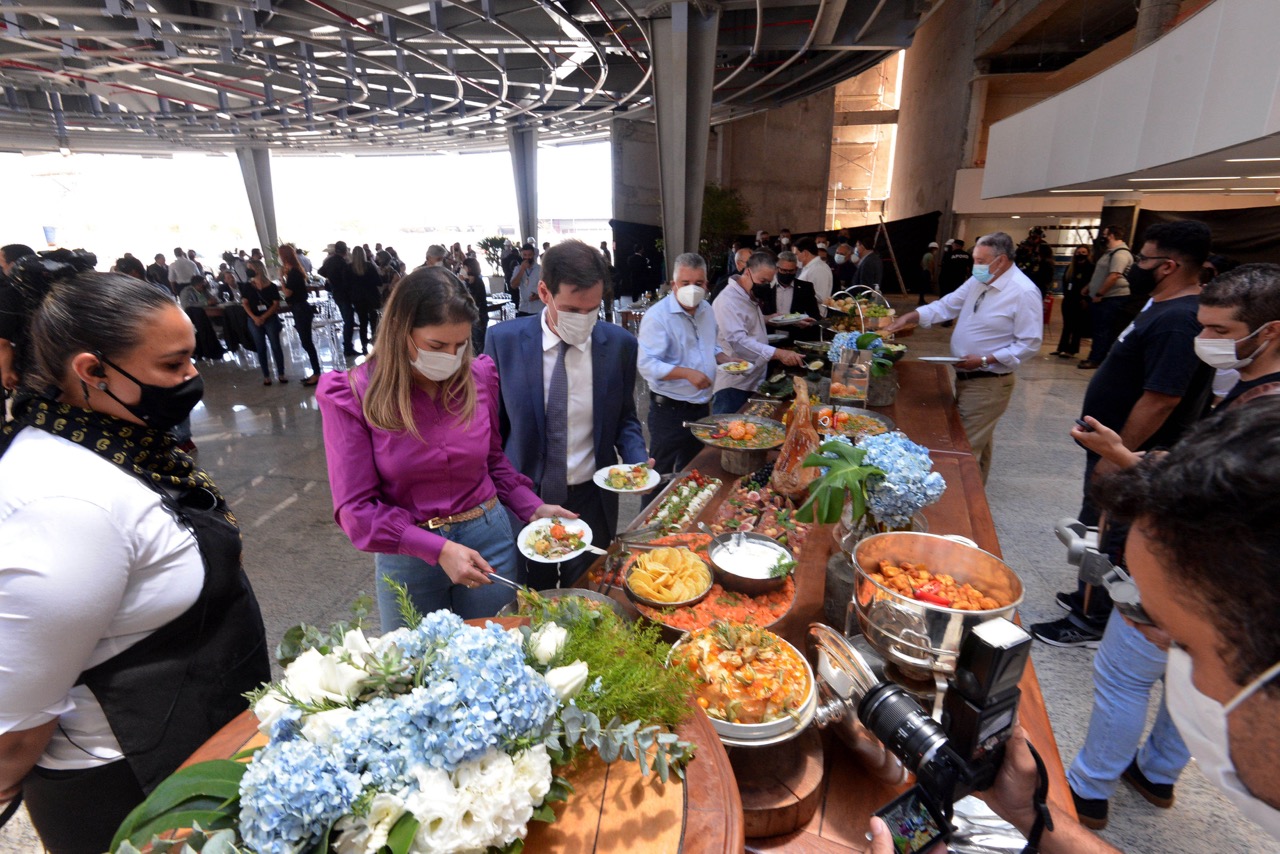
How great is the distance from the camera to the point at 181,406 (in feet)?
4.30

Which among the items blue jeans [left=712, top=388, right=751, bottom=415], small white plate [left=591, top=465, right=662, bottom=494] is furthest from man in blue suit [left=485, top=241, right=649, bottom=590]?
blue jeans [left=712, top=388, right=751, bottom=415]

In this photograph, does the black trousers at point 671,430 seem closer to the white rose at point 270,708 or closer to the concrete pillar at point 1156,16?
the white rose at point 270,708

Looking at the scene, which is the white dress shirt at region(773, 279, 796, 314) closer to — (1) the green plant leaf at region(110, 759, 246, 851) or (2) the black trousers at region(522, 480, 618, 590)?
(2) the black trousers at region(522, 480, 618, 590)

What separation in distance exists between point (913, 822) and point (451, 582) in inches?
56.9

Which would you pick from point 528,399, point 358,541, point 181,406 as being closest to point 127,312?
point 181,406

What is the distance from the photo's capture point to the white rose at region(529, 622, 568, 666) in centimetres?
92

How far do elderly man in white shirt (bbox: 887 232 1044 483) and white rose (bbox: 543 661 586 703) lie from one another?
3927mm

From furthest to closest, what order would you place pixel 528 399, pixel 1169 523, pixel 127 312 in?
pixel 528 399
pixel 127 312
pixel 1169 523

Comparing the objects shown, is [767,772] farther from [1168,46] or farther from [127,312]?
[1168,46]

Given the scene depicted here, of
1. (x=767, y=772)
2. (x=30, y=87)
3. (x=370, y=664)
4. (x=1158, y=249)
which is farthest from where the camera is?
(x=30, y=87)

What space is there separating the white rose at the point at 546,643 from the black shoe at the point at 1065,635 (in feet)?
9.69

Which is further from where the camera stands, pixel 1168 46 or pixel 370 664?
pixel 1168 46

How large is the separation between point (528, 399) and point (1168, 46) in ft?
24.3

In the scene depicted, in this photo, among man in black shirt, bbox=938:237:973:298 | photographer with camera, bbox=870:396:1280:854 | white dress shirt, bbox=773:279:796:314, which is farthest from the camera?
man in black shirt, bbox=938:237:973:298
